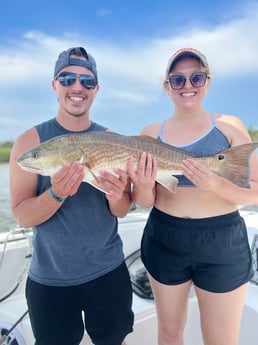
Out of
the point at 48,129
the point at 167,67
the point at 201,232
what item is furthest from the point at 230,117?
the point at 48,129

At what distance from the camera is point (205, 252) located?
202cm

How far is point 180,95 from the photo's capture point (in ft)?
7.06

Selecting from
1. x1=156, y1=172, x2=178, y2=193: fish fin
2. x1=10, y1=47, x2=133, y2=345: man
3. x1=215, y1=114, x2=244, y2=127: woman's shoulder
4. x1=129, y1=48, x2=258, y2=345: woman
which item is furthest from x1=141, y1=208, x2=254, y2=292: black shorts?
x1=215, y1=114, x2=244, y2=127: woman's shoulder

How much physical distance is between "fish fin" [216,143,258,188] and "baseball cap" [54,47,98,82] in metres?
1.05

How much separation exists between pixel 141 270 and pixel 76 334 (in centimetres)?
151

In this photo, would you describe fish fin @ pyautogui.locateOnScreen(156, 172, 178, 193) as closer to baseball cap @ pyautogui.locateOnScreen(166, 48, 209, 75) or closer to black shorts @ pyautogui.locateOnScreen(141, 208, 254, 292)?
black shorts @ pyautogui.locateOnScreen(141, 208, 254, 292)

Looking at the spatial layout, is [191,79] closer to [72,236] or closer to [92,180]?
[92,180]

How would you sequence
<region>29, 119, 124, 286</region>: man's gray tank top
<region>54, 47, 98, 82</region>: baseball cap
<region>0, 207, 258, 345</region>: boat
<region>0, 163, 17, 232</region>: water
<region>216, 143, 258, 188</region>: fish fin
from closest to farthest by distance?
<region>216, 143, 258, 188</region>: fish fin → <region>29, 119, 124, 286</region>: man's gray tank top → <region>54, 47, 98, 82</region>: baseball cap → <region>0, 207, 258, 345</region>: boat → <region>0, 163, 17, 232</region>: water

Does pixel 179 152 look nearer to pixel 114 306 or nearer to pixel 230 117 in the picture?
pixel 230 117

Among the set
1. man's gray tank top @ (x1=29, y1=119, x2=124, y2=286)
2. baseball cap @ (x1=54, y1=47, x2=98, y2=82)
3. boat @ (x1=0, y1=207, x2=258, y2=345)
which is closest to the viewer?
man's gray tank top @ (x1=29, y1=119, x2=124, y2=286)

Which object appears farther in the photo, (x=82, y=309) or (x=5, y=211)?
(x=5, y=211)

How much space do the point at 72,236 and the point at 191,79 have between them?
1.28 m

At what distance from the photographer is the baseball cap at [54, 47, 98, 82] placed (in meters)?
2.15

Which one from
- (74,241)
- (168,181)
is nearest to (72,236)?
(74,241)
